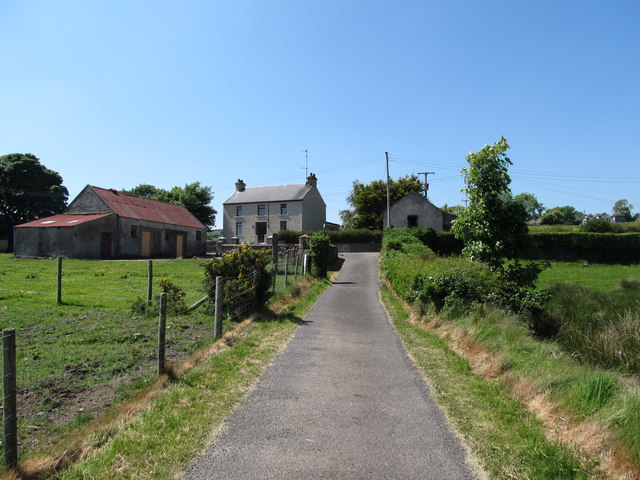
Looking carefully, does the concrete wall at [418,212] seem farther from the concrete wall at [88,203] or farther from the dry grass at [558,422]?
the dry grass at [558,422]

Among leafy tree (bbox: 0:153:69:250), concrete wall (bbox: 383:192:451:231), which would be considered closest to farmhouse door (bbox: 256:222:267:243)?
concrete wall (bbox: 383:192:451:231)

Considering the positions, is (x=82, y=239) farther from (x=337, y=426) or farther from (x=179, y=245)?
(x=337, y=426)

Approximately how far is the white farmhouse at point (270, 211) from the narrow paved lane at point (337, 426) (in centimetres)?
4626

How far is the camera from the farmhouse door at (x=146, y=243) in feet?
127

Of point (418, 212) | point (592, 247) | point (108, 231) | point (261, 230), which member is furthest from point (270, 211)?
point (592, 247)

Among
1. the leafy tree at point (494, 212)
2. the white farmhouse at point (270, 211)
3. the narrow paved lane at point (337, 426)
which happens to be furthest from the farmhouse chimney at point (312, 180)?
the narrow paved lane at point (337, 426)

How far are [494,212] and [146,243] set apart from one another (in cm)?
3402

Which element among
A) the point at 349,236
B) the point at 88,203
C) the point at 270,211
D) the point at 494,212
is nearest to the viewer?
the point at 494,212

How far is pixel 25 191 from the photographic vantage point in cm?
4788

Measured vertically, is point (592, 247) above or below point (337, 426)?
Answer: above

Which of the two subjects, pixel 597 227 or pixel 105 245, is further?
pixel 597 227

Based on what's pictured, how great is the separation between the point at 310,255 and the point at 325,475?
19.3 m

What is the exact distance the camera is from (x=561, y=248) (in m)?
39.1

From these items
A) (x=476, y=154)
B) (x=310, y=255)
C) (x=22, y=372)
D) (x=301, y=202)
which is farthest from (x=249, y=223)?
(x=22, y=372)
